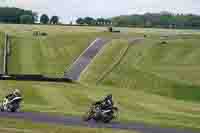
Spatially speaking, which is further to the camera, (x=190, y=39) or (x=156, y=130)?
(x=190, y=39)

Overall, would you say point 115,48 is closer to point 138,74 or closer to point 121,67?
point 121,67

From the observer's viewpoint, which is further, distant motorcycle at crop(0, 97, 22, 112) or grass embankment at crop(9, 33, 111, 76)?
grass embankment at crop(9, 33, 111, 76)

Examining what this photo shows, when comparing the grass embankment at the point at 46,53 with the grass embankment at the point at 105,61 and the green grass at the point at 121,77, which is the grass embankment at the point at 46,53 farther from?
the grass embankment at the point at 105,61

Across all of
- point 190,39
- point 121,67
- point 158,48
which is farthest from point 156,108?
point 190,39

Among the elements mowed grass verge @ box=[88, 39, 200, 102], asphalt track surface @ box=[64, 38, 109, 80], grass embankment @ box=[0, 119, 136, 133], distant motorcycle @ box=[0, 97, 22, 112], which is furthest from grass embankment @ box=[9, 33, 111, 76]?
grass embankment @ box=[0, 119, 136, 133]

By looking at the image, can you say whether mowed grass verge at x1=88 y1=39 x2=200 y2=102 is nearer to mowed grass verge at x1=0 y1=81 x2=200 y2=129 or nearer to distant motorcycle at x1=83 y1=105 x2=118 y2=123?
mowed grass verge at x1=0 y1=81 x2=200 y2=129

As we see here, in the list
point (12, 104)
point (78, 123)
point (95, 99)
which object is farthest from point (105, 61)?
point (78, 123)
